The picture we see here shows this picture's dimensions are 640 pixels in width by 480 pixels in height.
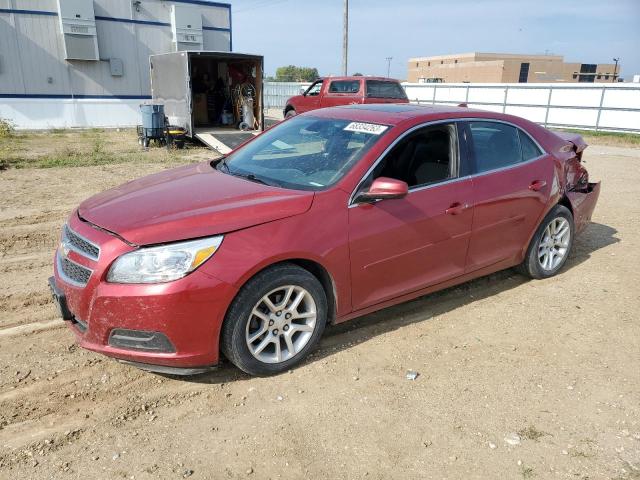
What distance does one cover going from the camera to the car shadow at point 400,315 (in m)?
3.37

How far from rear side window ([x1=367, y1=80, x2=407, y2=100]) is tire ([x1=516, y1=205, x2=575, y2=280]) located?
1063 cm

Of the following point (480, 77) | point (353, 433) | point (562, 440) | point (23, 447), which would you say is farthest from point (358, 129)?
point (480, 77)

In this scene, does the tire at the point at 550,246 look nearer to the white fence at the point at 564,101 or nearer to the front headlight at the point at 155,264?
the front headlight at the point at 155,264

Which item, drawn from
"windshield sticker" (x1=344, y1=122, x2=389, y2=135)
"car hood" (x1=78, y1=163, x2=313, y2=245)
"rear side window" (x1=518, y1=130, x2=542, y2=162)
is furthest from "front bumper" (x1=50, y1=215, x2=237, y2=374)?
"rear side window" (x1=518, y1=130, x2=542, y2=162)

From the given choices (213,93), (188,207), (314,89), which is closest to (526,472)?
(188,207)

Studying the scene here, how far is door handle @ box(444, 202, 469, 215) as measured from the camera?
387 centimetres

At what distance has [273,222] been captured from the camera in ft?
10.1

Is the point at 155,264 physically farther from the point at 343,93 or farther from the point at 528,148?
the point at 343,93

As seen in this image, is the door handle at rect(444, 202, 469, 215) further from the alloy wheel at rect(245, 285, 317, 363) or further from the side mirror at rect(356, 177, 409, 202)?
the alloy wheel at rect(245, 285, 317, 363)

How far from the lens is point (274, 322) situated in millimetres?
3211

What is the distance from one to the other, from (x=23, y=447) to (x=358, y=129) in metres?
2.93

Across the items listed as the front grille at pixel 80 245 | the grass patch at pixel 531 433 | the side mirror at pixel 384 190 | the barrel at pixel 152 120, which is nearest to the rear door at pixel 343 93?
the barrel at pixel 152 120

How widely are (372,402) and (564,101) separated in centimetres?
Result: 2198

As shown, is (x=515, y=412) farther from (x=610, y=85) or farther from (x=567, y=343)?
(x=610, y=85)
